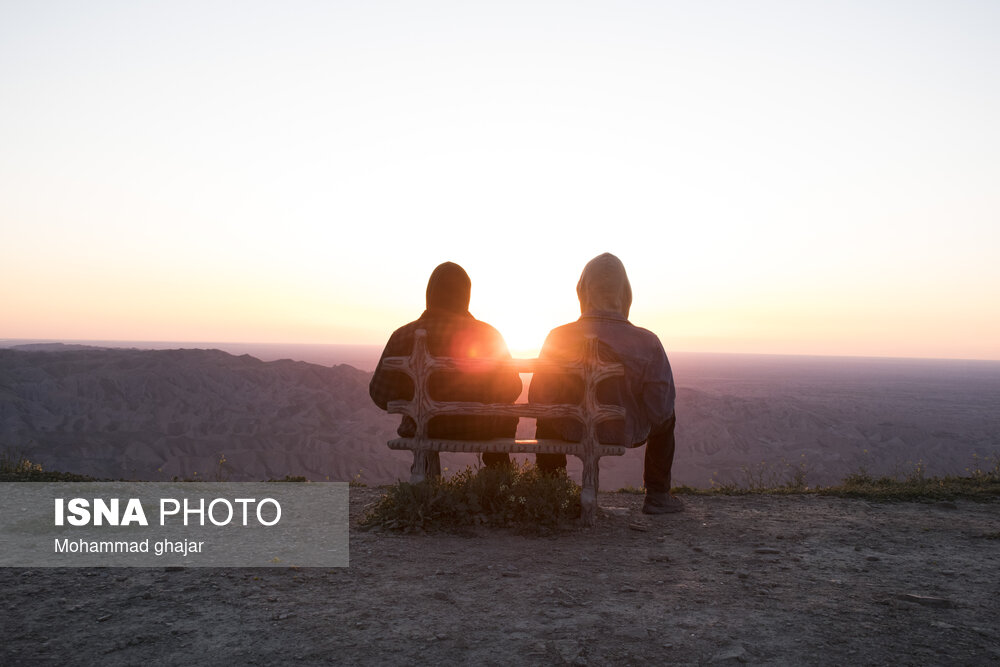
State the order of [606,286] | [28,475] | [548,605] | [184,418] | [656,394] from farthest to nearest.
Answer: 1. [184,418]
2. [28,475]
3. [606,286]
4. [656,394]
5. [548,605]

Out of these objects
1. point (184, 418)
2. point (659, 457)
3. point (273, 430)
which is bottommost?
point (273, 430)

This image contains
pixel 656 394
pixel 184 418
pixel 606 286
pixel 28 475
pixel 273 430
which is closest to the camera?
pixel 656 394

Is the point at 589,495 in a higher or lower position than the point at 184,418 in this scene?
higher

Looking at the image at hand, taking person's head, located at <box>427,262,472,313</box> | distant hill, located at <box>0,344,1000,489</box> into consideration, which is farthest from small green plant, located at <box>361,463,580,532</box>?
distant hill, located at <box>0,344,1000,489</box>

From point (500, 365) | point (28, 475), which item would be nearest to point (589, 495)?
point (500, 365)

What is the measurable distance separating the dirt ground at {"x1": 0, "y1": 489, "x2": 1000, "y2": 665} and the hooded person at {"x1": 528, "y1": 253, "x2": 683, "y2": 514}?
3.07 feet

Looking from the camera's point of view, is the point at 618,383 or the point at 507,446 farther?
the point at 618,383

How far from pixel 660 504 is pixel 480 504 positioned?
1870 mm

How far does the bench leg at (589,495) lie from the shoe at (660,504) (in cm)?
88

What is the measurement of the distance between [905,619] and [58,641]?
14.8 ft

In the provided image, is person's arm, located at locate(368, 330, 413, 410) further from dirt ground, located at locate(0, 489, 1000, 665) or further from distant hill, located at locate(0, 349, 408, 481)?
distant hill, located at locate(0, 349, 408, 481)

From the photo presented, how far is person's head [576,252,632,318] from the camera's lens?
21.3 feet

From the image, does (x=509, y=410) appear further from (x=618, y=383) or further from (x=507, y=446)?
(x=618, y=383)

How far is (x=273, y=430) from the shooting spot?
38.0 m
